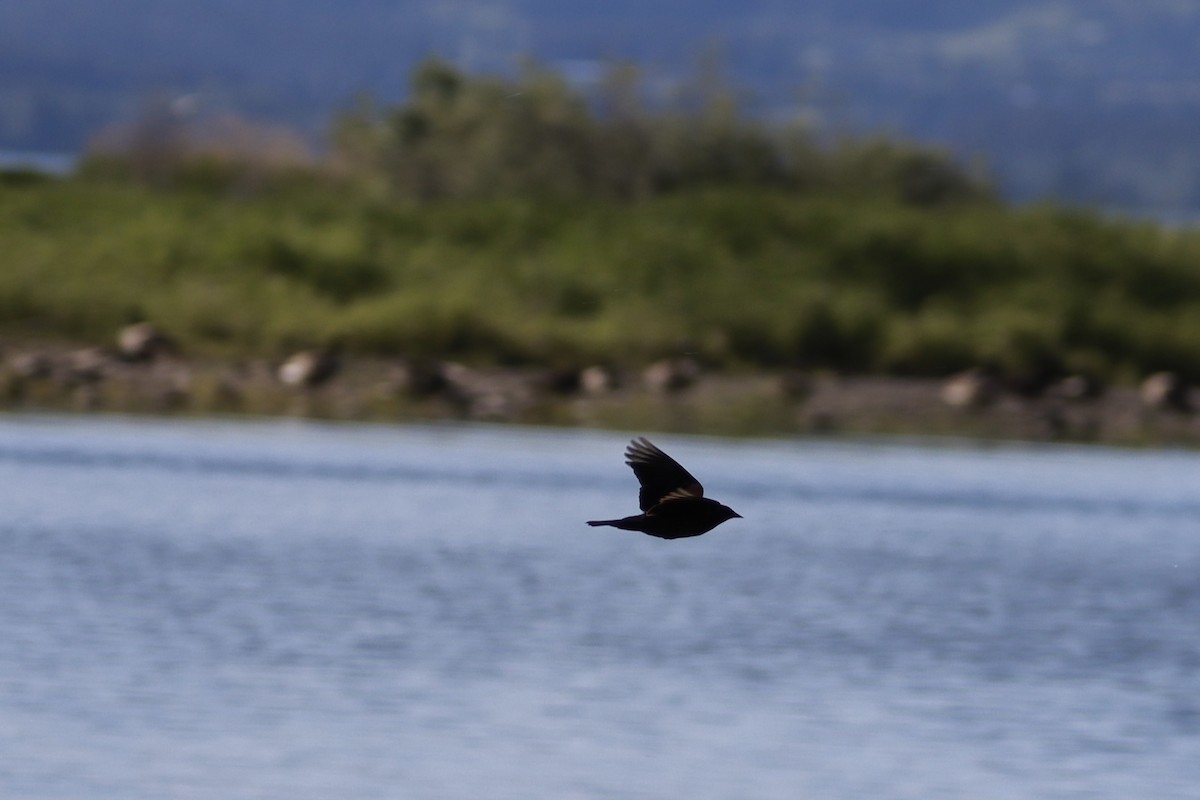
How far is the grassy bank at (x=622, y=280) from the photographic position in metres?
25.7

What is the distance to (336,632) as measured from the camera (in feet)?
41.1

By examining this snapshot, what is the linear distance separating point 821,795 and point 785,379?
15.4 metres

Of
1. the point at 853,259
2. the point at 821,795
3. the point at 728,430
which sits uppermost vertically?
the point at 853,259

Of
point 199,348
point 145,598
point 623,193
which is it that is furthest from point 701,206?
point 145,598

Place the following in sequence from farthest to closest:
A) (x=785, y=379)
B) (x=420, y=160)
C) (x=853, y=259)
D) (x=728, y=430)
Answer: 1. (x=420, y=160)
2. (x=853, y=259)
3. (x=785, y=379)
4. (x=728, y=430)

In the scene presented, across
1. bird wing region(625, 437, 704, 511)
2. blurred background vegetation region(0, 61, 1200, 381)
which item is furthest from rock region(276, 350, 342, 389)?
bird wing region(625, 437, 704, 511)

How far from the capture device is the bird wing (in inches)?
318

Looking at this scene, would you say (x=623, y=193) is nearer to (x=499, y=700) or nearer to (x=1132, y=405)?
(x=1132, y=405)

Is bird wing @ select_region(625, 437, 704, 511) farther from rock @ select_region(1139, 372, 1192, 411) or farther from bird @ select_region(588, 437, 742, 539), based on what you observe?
rock @ select_region(1139, 372, 1192, 411)

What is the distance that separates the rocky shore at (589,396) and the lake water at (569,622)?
161cm

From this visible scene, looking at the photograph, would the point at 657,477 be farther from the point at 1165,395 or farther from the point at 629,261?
the point at 629,261

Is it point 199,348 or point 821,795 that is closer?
point 821,795

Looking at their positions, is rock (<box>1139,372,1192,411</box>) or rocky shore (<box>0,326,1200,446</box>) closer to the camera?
rocky shore (<box>0,326,1200,446</box>)

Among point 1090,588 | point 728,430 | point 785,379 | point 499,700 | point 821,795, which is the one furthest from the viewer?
point 785,379
